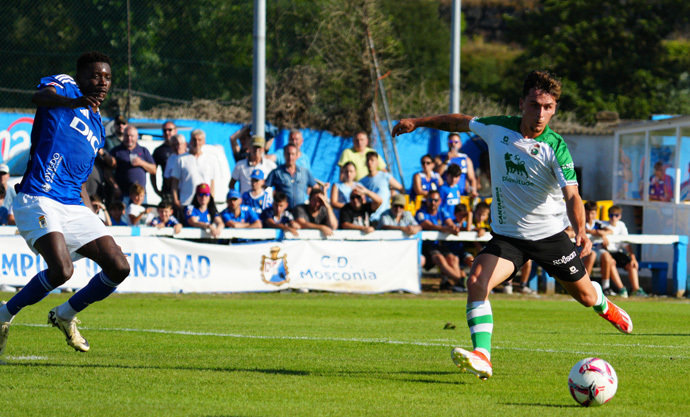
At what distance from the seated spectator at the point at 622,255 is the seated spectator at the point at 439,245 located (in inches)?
109

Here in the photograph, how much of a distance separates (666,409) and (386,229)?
11.5 metres

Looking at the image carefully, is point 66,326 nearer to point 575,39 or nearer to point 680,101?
point 680,101

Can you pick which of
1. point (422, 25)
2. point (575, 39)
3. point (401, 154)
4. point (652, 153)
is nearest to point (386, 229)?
point (652, 153)

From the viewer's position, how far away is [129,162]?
16547 millimetres

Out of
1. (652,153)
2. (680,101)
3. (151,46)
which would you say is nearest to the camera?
(652,153)

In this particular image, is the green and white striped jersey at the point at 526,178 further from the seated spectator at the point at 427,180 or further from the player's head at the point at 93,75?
the seated spectator at the point at 427,180

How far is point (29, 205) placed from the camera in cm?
789

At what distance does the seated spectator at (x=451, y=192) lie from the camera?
1816 centimetres

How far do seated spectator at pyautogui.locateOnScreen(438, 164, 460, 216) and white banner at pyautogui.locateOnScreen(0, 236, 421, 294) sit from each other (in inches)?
46.8

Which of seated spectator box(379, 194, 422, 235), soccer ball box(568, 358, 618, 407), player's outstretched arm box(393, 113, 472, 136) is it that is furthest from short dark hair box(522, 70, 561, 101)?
seated spectator box(379, 194, 422, 235)

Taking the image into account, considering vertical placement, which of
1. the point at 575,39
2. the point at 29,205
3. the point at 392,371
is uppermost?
the point at 575,39

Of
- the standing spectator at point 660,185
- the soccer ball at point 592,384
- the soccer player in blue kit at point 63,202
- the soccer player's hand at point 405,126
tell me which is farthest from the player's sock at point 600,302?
the standing spectator at point 660,185

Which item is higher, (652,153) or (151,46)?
(151,46)

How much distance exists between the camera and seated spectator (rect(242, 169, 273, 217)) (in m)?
17.0
